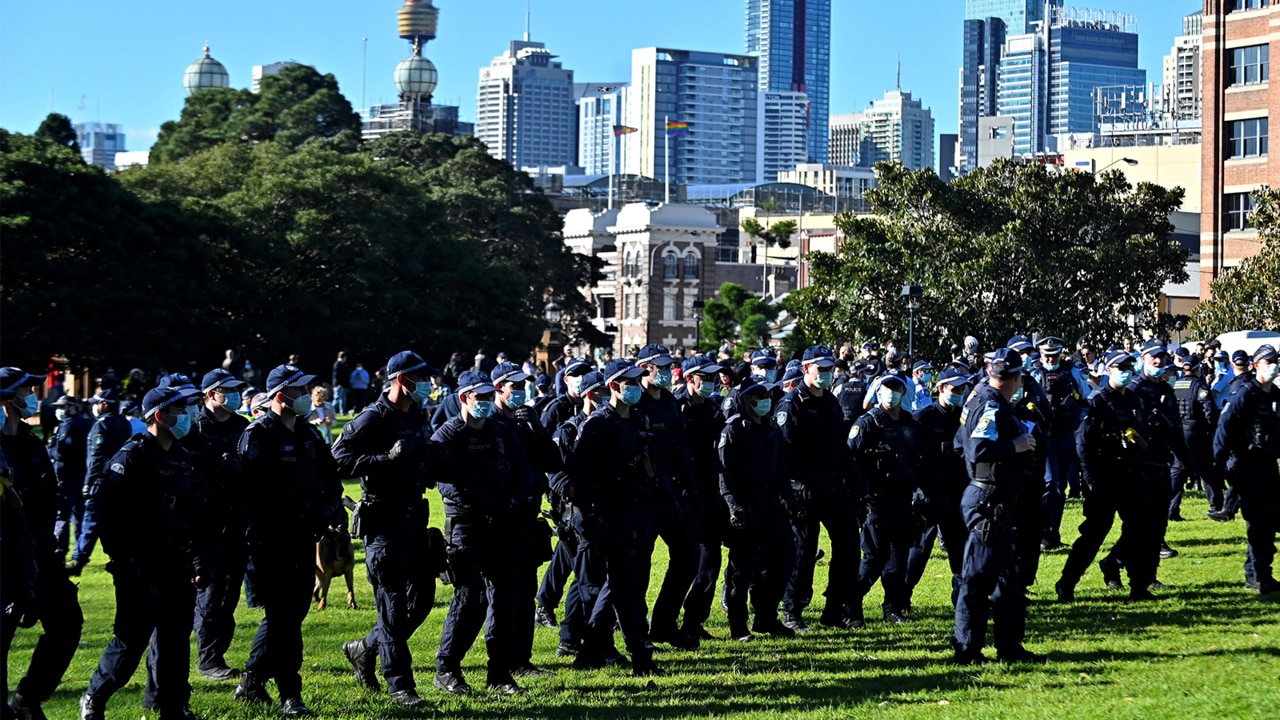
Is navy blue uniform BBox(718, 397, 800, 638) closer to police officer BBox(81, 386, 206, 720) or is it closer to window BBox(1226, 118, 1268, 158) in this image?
police officer BBox(81, 386, 206, 720)

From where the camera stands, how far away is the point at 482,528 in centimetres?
1098

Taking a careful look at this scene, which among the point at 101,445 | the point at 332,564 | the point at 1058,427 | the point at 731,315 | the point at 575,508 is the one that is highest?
the point at 731,315

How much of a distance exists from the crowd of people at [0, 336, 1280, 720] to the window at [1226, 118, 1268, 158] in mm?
48757

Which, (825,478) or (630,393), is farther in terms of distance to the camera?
(825,478)


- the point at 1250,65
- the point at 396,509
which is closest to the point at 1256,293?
the point at 1250,65

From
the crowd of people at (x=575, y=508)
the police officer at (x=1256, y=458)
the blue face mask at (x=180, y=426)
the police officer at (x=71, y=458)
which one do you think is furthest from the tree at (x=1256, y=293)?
the blue face mask at (x=180, y=426)

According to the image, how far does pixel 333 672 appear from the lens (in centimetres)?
1198

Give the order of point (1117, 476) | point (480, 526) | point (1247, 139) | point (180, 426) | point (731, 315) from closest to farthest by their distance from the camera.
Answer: point (180, 426) < point (480, 526) < point (1117, 476) < point (1247, 139) < point (731, 315)

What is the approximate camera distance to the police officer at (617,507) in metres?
11.6

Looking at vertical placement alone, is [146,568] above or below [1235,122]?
below

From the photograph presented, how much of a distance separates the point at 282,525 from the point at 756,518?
4092 mm

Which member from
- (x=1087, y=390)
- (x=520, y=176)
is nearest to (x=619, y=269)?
(x=520, y=176)

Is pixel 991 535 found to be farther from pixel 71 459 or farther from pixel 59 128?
pixel 59 128

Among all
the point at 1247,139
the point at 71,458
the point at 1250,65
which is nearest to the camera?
the point at 71,458
